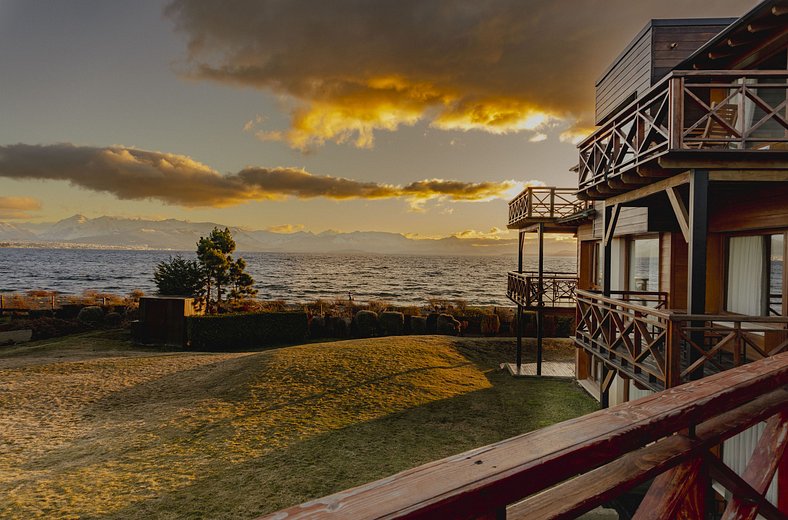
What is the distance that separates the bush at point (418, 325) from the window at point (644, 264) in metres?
14.1

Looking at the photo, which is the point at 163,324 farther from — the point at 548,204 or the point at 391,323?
the point at 548,204

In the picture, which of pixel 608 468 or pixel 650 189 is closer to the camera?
pixel 608 468

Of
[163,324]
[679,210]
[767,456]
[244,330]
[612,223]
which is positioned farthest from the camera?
[244,330]

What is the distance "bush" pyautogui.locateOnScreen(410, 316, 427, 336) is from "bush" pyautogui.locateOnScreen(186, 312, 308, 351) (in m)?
6.51

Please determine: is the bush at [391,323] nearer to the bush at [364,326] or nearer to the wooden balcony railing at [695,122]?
the bush at [364,326]

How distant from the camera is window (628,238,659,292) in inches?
439

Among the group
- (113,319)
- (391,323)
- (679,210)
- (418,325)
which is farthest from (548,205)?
(113,319)

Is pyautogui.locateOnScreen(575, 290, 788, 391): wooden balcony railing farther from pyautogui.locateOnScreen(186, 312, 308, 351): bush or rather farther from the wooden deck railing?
pyautogui.locateOnScreen(186, 312, 308, 351): bush

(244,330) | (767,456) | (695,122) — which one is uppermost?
(695,122)

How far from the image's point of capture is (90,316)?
2395cm

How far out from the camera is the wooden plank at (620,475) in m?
0.81

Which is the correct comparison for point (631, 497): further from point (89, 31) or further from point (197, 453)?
point (89, 31)

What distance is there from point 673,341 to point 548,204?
999 cm

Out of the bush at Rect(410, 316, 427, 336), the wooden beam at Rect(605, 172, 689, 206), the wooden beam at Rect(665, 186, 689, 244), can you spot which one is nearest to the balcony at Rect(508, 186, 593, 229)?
the wooden beam at Rect(605, 172, 689, 206)
